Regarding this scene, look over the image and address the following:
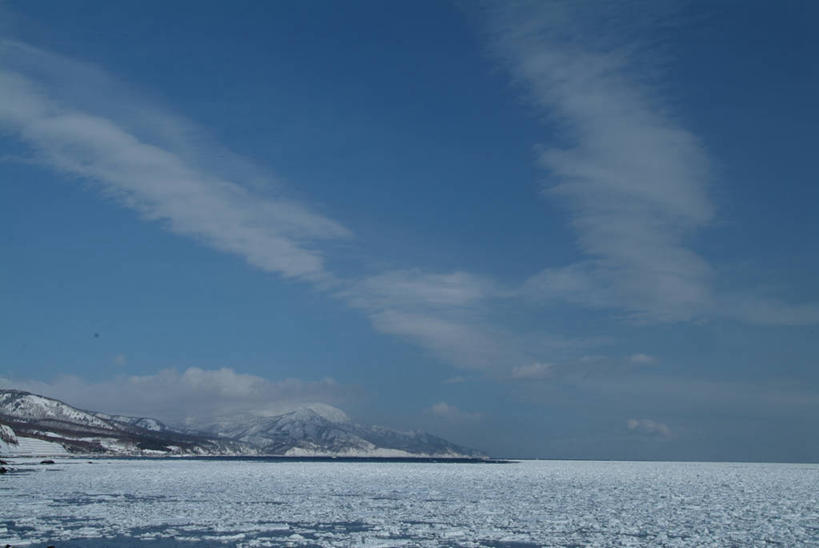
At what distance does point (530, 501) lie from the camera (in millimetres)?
35281

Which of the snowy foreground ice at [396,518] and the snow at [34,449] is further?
the snow at [34,449]

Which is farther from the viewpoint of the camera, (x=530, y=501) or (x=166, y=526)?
(x=530, y=501)

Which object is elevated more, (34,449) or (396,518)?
(396,518)

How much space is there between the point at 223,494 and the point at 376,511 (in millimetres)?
13123

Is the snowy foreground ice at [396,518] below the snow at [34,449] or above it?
above

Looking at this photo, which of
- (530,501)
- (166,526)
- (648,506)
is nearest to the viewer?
(166,526)

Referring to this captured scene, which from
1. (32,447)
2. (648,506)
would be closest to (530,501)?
(648,506)

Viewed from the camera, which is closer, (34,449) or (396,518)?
(396,518)

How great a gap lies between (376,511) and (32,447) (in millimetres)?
155063

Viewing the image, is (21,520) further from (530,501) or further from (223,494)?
(530,501)

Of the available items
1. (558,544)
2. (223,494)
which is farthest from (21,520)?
(558,544)

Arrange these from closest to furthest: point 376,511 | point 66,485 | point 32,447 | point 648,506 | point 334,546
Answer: point 334,546, point 376,511, point 648,506, point 66,485, point 32,447

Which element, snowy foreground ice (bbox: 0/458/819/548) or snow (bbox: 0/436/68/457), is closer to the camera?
snowy foreground ice (bbox: 0/458/819/548)

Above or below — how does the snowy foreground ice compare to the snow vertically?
above
